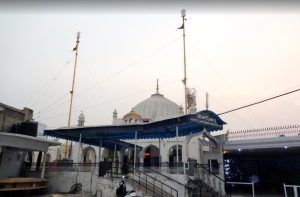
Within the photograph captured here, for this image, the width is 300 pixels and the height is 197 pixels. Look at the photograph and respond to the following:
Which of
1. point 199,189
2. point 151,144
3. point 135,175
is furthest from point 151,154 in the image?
point 199,189

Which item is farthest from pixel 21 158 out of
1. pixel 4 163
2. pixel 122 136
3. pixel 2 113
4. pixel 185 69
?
pixel 185 69

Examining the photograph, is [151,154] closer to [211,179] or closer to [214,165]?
[214,165]

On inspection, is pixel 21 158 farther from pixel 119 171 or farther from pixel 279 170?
pixel 279 170

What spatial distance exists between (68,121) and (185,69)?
19.4 meters

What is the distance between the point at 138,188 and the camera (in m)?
15.2

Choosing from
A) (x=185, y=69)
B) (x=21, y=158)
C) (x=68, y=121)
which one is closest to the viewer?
(x=21, y=158)

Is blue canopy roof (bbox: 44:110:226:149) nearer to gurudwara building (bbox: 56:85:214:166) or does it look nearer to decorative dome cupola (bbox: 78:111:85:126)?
gurudwara building (bbox: 56:85:214:166)

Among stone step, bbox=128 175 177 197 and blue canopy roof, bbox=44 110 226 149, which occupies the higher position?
blue canopy roof, bbox=44 110 226 149

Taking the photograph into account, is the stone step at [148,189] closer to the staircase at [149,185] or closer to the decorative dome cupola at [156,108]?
the staircase at [149,185]

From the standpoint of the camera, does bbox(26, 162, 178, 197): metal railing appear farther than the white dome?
No

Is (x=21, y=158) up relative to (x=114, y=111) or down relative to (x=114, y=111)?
down

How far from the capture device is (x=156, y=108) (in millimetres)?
41719

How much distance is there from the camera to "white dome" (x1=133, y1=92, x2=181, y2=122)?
40625 millimetres

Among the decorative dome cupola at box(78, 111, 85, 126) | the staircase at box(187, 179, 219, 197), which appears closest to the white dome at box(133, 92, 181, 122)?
the decorative dome cupola at box(78, 111, 85, 126)
